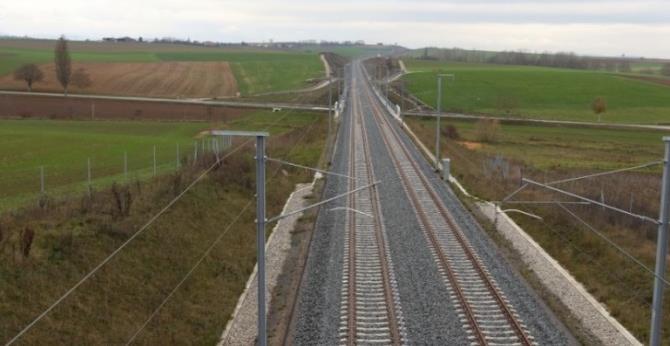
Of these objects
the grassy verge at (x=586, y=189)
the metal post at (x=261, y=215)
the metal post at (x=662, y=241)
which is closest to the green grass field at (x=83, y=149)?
the metal post at (x=261, y=215)

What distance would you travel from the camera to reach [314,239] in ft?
81.4

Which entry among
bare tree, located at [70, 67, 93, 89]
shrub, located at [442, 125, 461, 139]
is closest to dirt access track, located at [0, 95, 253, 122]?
bare tree, located at [70, 67, 93, 89]

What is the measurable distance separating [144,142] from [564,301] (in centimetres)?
3739

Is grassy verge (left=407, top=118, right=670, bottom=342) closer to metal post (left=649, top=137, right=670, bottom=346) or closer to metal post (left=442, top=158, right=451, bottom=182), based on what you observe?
metal post (left=442, top=158, right=451, bottom=182)

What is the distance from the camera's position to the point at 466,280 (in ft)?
65.6

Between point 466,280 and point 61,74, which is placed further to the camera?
point 61,74

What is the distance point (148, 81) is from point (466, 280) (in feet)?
321

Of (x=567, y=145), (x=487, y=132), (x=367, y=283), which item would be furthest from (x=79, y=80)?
(x=367, y=283)

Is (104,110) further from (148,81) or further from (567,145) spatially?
(567,145)

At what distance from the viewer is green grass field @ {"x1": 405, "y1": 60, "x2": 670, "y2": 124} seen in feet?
323

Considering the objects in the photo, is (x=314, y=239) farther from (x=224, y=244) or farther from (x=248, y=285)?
(x=248, y=285)

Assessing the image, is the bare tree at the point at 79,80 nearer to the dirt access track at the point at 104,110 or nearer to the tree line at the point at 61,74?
the tree line at the point at 61,74

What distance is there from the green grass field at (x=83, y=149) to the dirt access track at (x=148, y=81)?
33860 mm

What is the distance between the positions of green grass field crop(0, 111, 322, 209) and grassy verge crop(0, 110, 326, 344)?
19.1 ft
